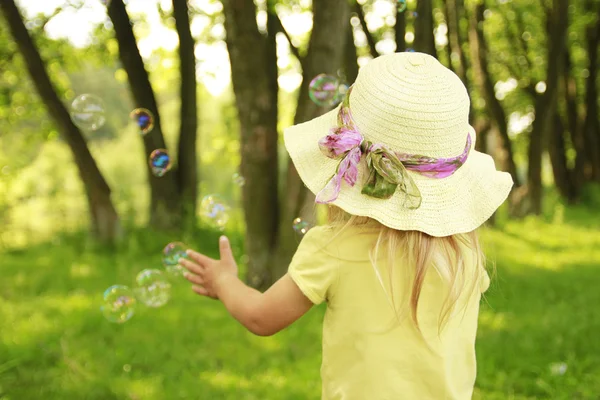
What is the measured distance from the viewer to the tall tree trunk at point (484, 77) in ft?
34.7

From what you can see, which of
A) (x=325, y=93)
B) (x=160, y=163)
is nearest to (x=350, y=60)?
(x=325, y=93)

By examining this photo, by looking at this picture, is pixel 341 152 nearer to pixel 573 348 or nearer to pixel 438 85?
pixel 438 85

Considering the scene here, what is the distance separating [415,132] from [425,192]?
0.18m

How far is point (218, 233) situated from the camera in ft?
26.0

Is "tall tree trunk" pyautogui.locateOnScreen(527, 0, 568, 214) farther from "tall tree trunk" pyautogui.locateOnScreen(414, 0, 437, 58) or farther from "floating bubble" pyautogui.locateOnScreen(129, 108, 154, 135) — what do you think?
"floating bubble" pyautogui.locateOnScreen(129, 108, 154, 135)

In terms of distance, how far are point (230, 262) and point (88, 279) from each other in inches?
176

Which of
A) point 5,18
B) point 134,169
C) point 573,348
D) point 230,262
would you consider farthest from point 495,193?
point 134,169

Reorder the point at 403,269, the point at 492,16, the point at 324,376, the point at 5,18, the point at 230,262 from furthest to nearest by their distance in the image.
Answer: the point at 492,16 → the point at 5,18 → the point at 230,262 → the point at 324,376 → the point at 403,269

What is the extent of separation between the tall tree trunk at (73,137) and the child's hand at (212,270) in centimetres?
507

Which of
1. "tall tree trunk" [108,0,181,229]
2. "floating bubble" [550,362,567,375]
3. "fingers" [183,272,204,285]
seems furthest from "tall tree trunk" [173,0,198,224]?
"fingers" [183,272,204,285]

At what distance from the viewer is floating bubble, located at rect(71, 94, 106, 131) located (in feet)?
14.5

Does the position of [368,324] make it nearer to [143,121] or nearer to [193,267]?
[193,267]

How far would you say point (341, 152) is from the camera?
1856 millimetres

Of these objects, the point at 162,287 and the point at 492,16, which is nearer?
the point at 162,287
